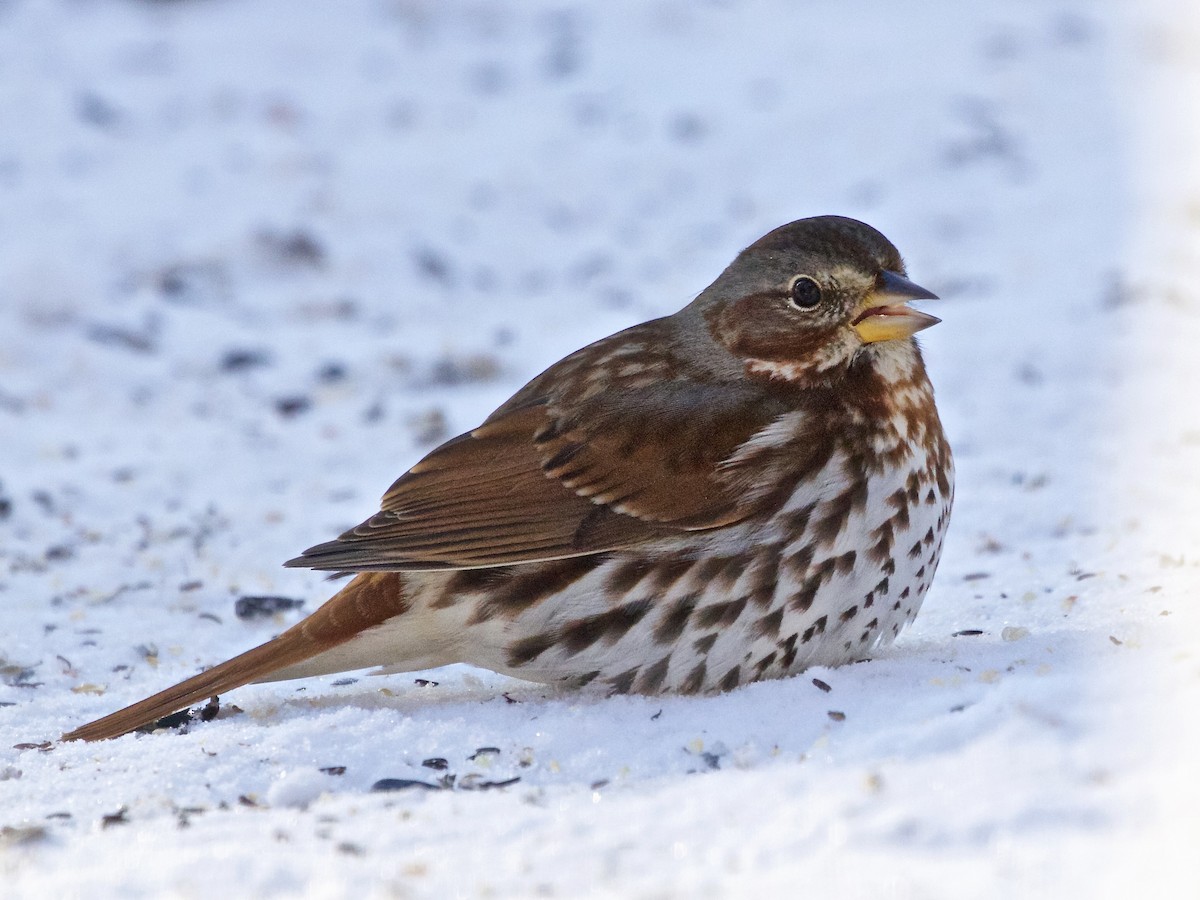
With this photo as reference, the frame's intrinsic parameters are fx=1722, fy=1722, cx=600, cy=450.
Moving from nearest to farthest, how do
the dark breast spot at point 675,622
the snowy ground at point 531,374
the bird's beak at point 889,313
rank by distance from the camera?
the snowy ground at point 531,374, the dark breast spot at point 675,622, the bird's beak at point 889,313

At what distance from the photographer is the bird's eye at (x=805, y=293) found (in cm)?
381

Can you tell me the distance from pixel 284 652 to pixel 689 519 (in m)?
0.91

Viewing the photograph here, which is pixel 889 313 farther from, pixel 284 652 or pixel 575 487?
pixel 284 652

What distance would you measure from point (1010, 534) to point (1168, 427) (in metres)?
0.97

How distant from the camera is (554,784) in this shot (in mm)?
3180

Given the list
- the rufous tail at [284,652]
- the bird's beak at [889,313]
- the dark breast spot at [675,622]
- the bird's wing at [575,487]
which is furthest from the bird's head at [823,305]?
→ the rufous tail at [284,652]

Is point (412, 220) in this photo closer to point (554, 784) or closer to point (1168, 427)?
point (1168, 427)

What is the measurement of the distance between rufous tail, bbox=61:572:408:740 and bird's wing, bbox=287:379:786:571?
126 mm

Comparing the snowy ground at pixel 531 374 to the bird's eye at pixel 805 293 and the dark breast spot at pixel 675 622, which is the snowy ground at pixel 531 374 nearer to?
the dark breast spot at pixel 675 622

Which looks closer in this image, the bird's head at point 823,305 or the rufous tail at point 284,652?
the rufous tail at point 284,652

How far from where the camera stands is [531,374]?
21.6 feet

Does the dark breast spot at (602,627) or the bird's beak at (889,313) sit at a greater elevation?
the bird's beak at (889,313)

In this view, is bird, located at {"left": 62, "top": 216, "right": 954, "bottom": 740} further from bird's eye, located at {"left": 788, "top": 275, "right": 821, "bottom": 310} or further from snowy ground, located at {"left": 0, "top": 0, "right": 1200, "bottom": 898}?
snowy ground, located at {"left": 0, "top": 0, "right": 1200, "bottom": 898}

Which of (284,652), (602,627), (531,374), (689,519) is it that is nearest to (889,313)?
(689,519)
